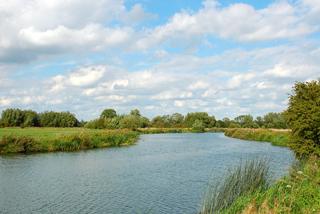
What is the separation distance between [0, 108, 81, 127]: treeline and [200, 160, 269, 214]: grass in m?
94.6

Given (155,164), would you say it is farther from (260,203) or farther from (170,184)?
(260,203)

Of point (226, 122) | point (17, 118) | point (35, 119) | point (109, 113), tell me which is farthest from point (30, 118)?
point (226, 122)

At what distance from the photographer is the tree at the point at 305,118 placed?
23234 mm

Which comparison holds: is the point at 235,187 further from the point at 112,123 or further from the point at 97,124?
the point at 97,124

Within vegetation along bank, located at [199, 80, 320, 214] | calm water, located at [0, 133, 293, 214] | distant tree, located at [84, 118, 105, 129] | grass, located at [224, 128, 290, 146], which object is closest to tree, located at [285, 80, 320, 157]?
vegetation along bank, located at [199, 80, 320, 214]

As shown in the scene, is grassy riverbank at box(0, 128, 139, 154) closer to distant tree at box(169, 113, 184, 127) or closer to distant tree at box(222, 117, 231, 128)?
distant tree at box(222, 117, 231, 128)

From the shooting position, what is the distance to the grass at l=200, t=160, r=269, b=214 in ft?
46.0

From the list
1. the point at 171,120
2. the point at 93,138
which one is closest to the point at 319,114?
the point at 93,138

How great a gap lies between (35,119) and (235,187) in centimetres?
9909

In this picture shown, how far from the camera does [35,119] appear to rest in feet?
353

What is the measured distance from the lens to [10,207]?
18.0 metres

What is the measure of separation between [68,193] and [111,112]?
11339 cm

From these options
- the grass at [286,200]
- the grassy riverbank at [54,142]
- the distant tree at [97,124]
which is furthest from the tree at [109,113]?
the grass at [286,200]

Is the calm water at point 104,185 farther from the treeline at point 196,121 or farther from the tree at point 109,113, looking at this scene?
the tree at point 109,113
